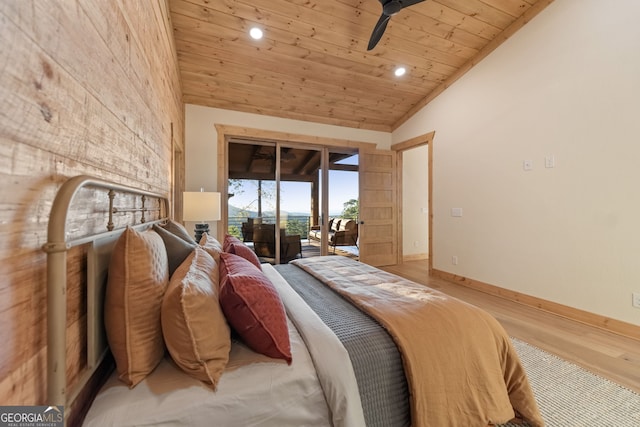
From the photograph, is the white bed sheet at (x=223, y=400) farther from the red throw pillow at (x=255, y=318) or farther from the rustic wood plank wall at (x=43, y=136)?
the rustic wood plank wall at (x=43, y=136)

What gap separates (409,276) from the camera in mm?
4473

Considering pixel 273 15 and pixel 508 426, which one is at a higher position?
pixel 273 15

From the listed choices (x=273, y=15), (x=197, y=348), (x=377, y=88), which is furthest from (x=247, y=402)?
(x=377, y=88)

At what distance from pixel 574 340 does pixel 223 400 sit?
119 inches

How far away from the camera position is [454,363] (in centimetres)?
120

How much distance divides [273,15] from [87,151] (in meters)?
2.74

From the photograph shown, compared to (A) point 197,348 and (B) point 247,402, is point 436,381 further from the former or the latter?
(A) point 197,348

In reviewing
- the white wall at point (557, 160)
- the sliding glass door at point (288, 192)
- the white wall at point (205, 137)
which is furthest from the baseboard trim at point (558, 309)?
the white wall at point (205, 137)

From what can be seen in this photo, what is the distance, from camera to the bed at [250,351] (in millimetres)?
812

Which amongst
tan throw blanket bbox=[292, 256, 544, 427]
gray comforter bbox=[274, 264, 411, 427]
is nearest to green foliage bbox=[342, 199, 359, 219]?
tan throw blanket bbox=[292, 256, 544, 427]

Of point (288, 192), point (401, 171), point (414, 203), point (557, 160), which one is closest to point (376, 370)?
point (557, 160)

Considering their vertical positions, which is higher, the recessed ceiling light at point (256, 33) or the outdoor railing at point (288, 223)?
the recessed ceiling light at point (256, 33)

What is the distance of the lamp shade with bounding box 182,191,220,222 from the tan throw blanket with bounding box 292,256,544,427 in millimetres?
2270

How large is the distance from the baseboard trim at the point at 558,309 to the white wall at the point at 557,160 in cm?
6
